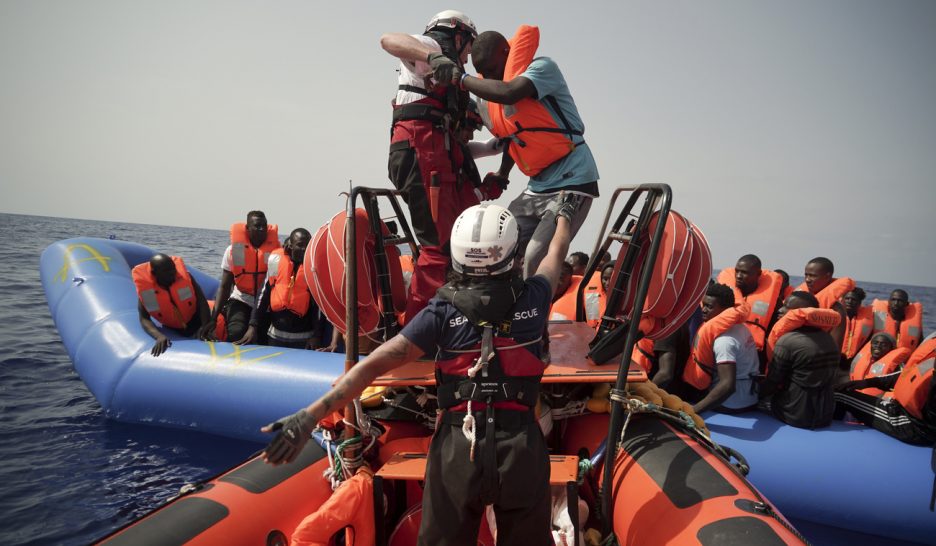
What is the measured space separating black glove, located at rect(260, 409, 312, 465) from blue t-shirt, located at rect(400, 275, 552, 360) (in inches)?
21.2

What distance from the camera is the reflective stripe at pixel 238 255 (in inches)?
309

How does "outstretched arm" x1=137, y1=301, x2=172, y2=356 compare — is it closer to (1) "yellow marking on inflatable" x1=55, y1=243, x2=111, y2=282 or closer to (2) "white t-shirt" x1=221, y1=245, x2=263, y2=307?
(2) "white t-shirt" x1=221, y1=245, x2=263, y2=307

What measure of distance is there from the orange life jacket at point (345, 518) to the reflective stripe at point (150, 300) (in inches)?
205

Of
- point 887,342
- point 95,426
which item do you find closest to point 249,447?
point 95,426

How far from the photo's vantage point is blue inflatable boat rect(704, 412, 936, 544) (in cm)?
434

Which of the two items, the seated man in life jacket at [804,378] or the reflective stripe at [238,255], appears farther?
the reflective stripe at [238,255]

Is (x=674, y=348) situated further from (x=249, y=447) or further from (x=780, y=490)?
(x=249, y=447)

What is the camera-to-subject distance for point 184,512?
9.05 feet

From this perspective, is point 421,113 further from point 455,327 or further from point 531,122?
point 455,327

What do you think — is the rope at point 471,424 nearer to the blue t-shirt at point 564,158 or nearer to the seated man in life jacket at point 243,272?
the blue t-shirt at point 564,158

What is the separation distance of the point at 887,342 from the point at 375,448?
7.04 meters

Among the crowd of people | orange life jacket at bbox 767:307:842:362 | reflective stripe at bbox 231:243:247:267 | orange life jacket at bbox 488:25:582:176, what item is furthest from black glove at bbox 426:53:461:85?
reflective stripe at bbox 231:243:247:267

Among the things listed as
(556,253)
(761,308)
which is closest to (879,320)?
(761,308)

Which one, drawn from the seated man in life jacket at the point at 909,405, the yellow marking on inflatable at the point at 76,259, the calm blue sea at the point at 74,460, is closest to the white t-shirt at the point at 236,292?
the yellow marking on inflatable at the point at 76,259
